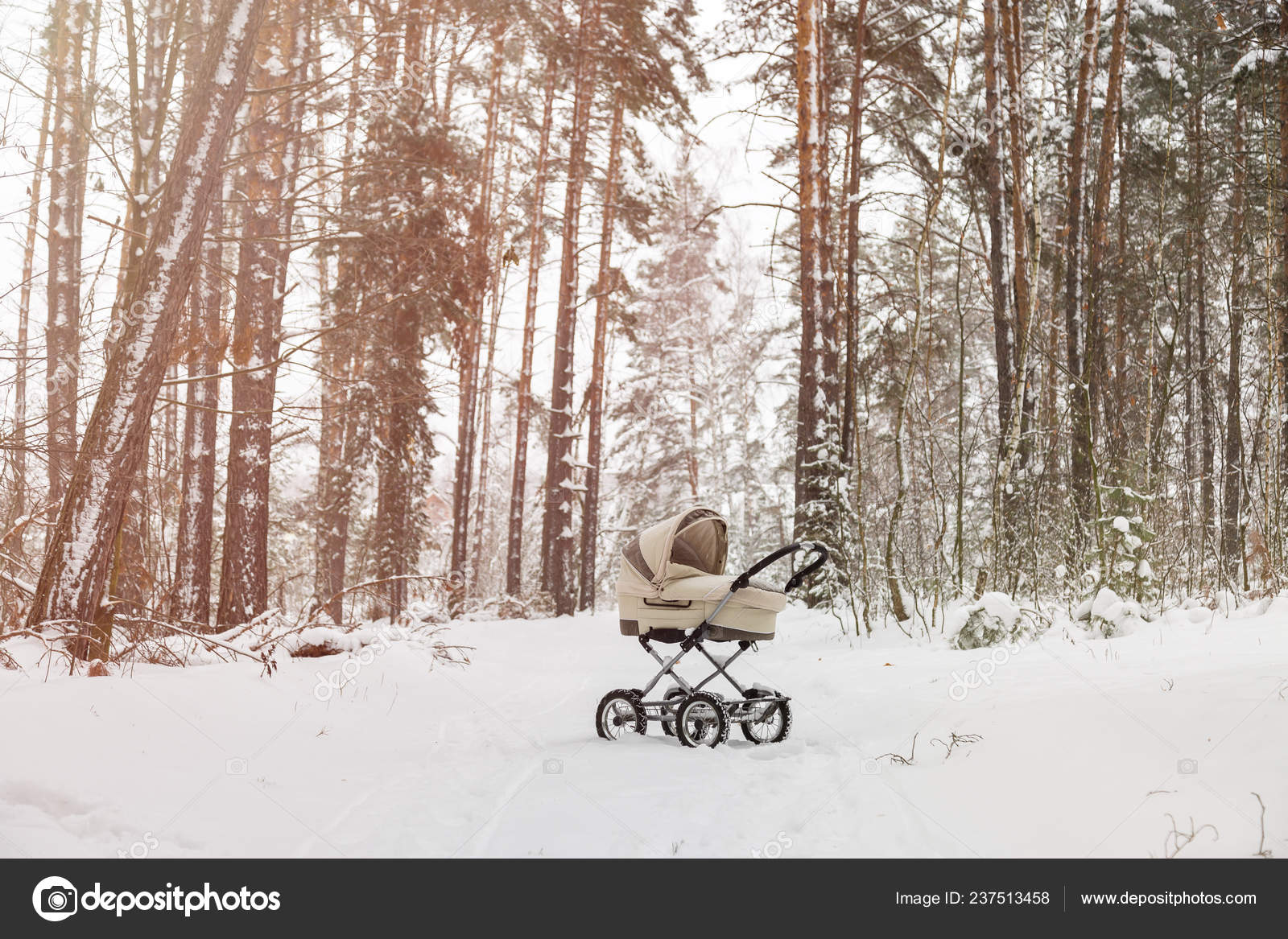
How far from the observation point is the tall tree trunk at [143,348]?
14.6ft

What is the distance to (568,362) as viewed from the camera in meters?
15.4

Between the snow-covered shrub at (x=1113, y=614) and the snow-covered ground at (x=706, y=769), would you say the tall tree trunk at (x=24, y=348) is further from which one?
the snow-covered shrub at (x=1113, y=614)

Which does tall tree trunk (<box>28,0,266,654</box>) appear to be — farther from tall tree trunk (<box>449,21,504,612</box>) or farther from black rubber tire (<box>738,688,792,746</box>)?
tall tree trunk (<box>449,21,504,612</box>)

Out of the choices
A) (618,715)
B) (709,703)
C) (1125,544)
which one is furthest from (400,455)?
(1125,544)

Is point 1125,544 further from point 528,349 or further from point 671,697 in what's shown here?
point 528,349

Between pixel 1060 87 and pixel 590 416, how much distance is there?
12.0 metres

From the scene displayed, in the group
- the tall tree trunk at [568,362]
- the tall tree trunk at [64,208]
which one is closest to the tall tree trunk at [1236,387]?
the tall tree trunk at [64,208]

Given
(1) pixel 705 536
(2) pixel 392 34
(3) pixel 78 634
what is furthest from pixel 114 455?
(2) pixel 392 34

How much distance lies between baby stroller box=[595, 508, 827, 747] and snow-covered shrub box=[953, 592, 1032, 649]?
1.67 m

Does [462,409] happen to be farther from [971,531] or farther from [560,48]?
[971,531]

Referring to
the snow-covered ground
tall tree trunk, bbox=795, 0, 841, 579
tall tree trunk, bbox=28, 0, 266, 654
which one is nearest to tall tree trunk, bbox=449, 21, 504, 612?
tall tree trunk, bbox=795, 0, 841, 579

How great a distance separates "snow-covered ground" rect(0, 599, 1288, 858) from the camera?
2521mm
